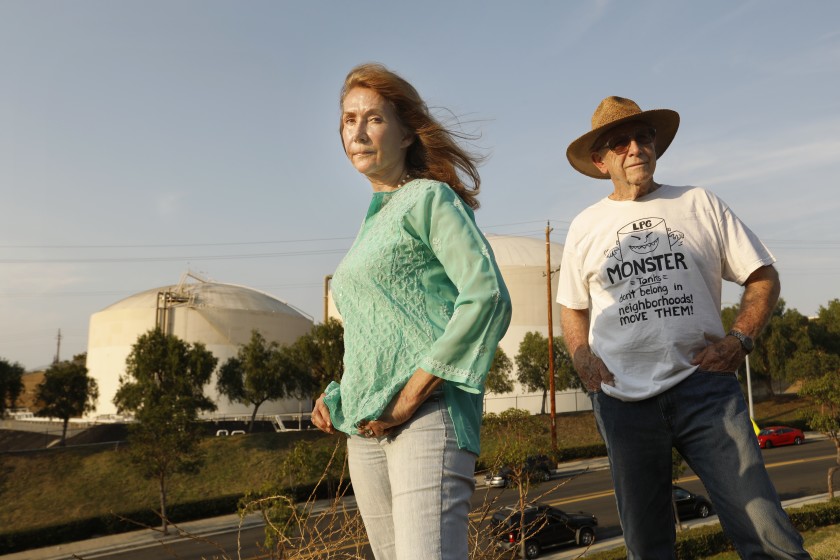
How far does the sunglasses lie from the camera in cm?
262

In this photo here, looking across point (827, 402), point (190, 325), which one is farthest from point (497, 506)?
point (190, 325)

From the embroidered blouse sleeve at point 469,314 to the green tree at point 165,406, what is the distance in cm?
2143

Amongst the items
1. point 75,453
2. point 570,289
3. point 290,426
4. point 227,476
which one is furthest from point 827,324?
point 570,289

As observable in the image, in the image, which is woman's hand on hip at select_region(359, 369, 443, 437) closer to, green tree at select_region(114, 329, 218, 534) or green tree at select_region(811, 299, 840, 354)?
green tree at select_region(114, 329, 218, 534)

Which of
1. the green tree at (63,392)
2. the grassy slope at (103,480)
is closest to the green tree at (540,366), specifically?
the grassy slope at (103,480)

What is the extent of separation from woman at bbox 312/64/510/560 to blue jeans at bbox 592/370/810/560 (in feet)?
2.95

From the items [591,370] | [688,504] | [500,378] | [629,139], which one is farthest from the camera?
[500,378]

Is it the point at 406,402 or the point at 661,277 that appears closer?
the point at 406,402

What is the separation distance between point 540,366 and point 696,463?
3906cm

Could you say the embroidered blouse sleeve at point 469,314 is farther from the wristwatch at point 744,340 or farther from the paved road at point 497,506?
the paved road at point 497,506

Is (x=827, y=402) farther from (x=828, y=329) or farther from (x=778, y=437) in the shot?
(x=828, y=329)

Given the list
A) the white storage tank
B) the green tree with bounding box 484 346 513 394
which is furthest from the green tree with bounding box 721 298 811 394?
the white storage tank

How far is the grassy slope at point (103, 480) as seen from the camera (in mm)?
24922

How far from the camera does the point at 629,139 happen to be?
8.63 ft
